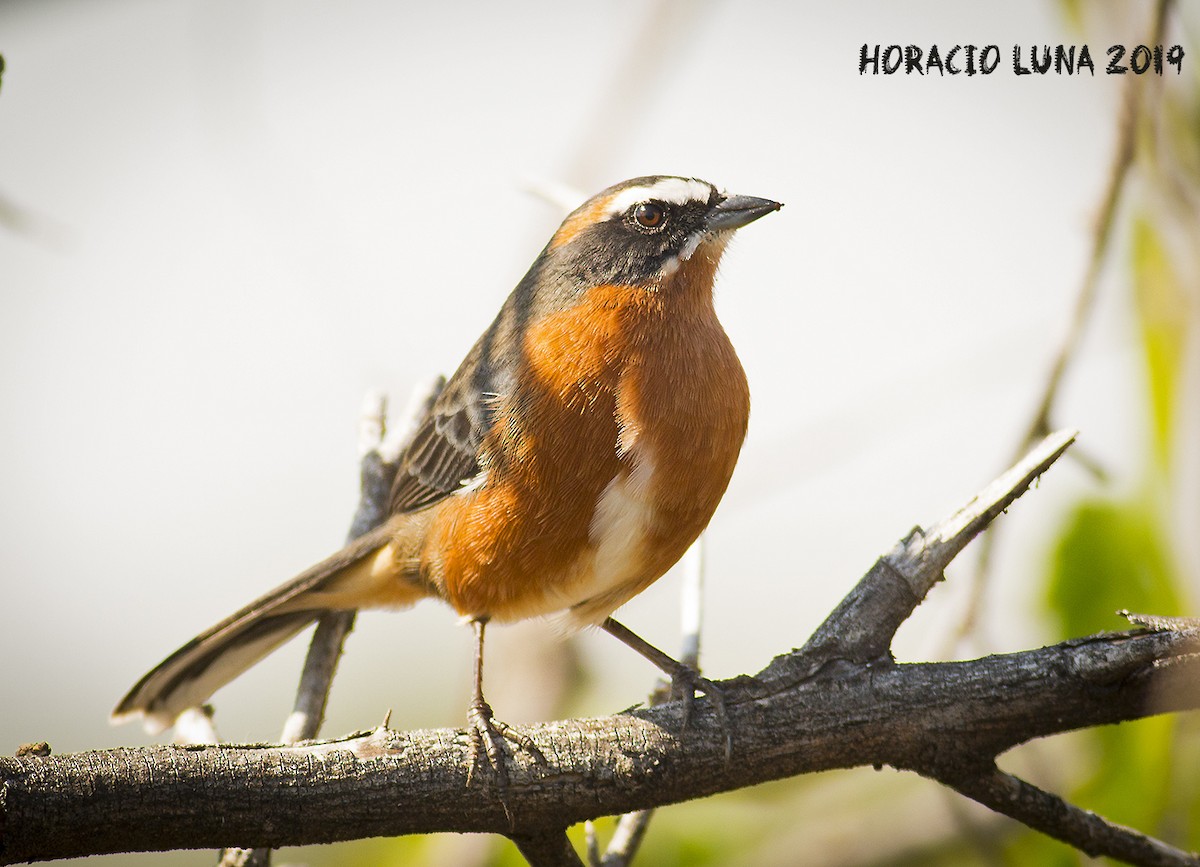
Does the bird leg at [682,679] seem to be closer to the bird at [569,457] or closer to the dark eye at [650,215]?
the bird at [569,457]

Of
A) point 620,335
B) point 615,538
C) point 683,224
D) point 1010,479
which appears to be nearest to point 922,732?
point 1010,479

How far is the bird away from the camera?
442 centimetres

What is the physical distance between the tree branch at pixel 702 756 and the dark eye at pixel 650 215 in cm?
210

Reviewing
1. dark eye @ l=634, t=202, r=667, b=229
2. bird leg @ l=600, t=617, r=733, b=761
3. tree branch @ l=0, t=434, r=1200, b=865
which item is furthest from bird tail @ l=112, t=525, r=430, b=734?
dark eye @ l=634, t=202, r=667, b=229

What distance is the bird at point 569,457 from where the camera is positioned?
14.5 feet

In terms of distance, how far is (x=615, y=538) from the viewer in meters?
4.41

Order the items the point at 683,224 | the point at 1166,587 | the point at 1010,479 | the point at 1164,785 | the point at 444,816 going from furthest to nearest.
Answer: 1. the point at 683,224
2. the point at 1166,587
3. the point at 1164,785
4. the point at 1010,479
5. the point at 444,816

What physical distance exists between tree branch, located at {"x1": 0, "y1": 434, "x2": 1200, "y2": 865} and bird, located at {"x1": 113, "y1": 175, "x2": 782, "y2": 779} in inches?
11.4

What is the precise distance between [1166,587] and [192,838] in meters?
3.67

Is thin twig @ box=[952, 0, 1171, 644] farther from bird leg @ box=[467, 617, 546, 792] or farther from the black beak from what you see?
bird leg @ box=[467, 617, 546, 792]

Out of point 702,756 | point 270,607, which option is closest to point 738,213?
point 702,756

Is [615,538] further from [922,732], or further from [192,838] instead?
[192,838]

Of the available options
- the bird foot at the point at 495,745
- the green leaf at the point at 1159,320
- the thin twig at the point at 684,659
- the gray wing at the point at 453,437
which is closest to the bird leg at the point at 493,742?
the bird foot at the point at 495,745

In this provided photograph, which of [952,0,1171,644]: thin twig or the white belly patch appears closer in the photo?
[952,0,1171,644]: thin twig
